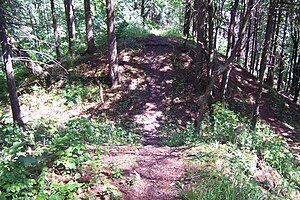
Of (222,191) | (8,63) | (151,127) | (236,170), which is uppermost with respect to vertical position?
(8,63)

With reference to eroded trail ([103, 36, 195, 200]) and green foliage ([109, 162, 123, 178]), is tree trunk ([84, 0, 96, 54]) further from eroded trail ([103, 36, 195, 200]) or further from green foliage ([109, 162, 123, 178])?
green foliage ([109, 162, 123, 178])

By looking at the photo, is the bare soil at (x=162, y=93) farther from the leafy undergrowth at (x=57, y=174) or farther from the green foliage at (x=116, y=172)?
the leafy undergrowth at (x=57, y=174)

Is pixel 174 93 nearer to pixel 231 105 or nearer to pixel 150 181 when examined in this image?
pixel 231 105

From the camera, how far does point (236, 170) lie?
3908 mm

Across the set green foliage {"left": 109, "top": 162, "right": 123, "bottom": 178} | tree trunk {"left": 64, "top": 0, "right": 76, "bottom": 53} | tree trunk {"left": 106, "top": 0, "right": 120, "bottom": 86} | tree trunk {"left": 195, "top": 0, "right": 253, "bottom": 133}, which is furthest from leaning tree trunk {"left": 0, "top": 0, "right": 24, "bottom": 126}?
tree trunk {"left": 64, "top": 0, "right": 76, "bottom": 53}

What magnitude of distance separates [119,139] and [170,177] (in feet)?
10.5

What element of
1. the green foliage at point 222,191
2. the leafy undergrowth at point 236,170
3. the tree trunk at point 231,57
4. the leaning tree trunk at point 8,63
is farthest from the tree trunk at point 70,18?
the green foliage at point 222,191

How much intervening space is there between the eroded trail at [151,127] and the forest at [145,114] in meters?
0.03

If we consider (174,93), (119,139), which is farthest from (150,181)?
(174,93)

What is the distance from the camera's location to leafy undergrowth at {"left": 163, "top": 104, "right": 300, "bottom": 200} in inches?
127

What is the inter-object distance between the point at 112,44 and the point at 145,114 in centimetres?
366

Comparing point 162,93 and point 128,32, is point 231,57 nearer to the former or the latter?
point 162,93

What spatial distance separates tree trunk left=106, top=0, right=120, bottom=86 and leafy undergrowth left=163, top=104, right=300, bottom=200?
6.00 meters

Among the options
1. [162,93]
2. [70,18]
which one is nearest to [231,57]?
[162,93]
